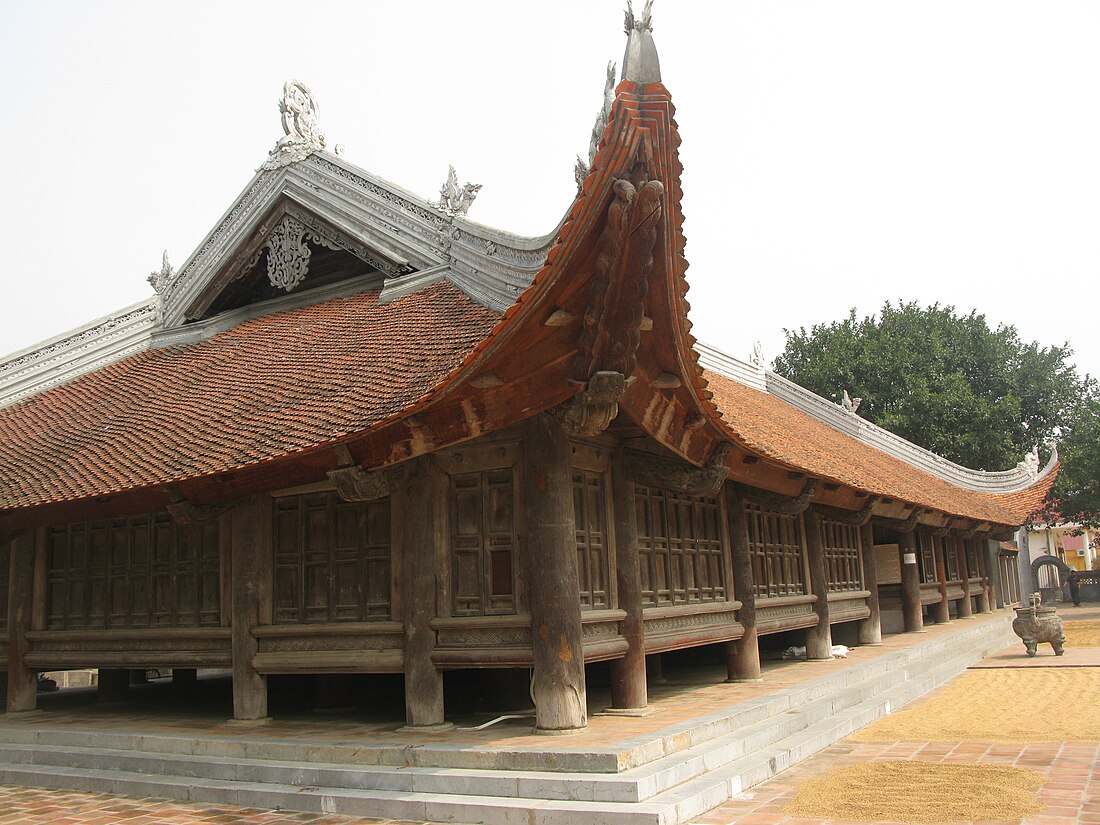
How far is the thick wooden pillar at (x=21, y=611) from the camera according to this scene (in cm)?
1174

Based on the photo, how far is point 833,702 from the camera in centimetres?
1066

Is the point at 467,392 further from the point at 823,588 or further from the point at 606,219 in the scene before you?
the point at 823,588

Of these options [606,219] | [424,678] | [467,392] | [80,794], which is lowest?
[80,794]

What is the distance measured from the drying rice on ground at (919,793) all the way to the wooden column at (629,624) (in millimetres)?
2096

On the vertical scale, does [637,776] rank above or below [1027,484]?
below

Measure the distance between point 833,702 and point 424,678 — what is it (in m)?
4.55

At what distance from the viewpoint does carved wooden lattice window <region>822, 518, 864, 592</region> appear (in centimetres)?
1593

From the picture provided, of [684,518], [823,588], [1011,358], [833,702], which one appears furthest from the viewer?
[1011,358]

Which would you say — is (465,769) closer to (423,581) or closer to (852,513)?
(423,581)

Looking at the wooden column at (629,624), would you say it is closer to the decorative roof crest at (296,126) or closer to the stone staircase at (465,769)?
the stone staircase at (465,769)

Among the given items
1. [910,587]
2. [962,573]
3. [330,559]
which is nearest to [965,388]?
[962,573]

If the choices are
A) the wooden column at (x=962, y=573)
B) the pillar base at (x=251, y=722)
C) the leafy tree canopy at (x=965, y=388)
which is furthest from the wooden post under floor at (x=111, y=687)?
the leafy tree canopy at (x=965, y=388)

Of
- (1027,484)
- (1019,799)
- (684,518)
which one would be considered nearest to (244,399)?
(684,518)

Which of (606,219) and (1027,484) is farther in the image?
(1027,484)
